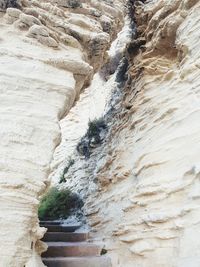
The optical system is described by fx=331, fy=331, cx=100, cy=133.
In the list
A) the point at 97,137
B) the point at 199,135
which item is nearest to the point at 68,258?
the point at 199,135

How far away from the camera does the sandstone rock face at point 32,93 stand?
7.75 feet

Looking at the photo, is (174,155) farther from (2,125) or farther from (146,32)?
(146,32)

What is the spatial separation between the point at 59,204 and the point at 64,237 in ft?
6.15

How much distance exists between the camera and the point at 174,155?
3064 mm

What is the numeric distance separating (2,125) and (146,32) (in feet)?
10.5

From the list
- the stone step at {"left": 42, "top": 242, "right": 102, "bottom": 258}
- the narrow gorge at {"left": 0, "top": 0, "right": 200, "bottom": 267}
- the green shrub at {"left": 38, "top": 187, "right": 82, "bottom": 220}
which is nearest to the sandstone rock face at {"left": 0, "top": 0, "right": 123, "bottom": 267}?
the narrow gorge at {"left": 0, "top": 0, "right": 200, "bottom": 267}

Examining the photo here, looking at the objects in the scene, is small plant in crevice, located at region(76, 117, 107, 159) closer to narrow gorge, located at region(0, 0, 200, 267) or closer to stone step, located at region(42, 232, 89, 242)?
narrow gorge, located at region(0, 0, 200, 267)

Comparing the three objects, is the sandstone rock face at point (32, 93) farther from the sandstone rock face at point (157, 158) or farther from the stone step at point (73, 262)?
the sandstone rock face at point (157, 158)

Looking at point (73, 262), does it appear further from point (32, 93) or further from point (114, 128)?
point (114, 128)

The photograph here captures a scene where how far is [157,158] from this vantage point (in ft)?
10.9

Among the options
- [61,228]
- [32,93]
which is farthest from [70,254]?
[32,93]

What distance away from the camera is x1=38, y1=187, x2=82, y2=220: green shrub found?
5.94 m

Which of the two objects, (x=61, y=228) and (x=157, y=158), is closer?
(x=157, y=158)

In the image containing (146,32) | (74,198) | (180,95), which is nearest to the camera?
(180,95)
